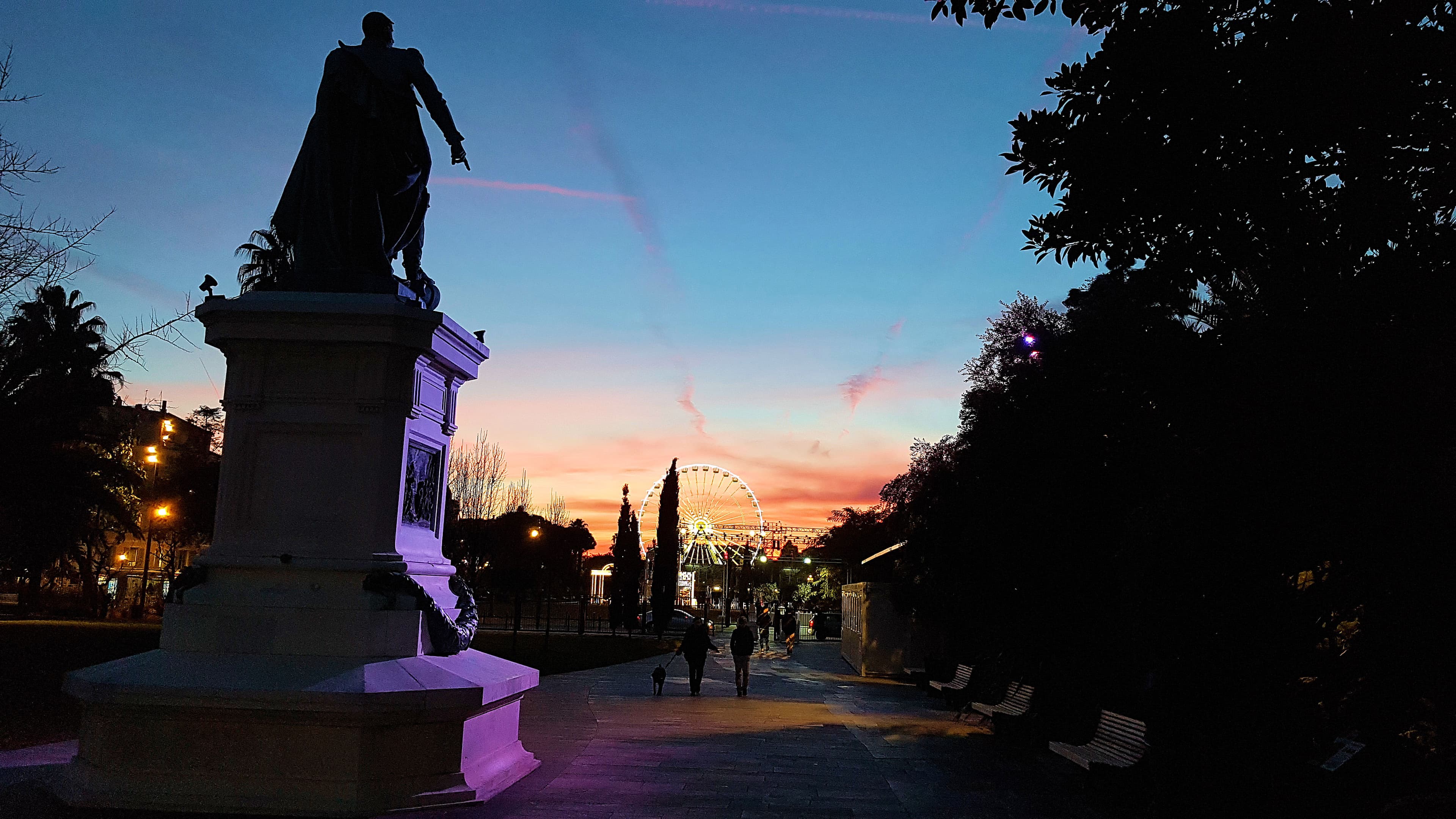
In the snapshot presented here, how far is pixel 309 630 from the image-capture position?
783 cm

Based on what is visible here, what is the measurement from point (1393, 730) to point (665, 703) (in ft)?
43.2

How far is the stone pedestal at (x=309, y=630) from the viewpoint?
721 centimetres

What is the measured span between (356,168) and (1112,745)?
8.94 meters

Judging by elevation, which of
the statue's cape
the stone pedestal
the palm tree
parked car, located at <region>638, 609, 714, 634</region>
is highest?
the palm tree

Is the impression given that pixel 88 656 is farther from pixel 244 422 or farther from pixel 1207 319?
pixel 1207 319

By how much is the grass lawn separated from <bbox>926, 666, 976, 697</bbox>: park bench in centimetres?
785

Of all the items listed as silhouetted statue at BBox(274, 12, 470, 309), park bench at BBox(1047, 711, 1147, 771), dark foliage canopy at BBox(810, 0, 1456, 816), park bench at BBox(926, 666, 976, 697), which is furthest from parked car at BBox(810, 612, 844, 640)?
silhouetted statue at BBox(274, 12, 470, 309)

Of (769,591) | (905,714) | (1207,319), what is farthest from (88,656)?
(769,591)

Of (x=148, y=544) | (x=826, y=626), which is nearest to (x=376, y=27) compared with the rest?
(x=148, y=544)

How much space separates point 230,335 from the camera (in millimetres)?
8250

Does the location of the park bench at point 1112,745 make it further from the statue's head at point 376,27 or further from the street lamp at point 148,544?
the street lamp at point 148,544

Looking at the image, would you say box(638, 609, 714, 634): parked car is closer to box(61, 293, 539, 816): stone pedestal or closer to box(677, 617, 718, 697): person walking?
box(677, 617, 718, 697): person walking

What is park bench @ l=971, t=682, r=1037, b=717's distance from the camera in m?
14.7

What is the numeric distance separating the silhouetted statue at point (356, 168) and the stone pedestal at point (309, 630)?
28.9 inches
